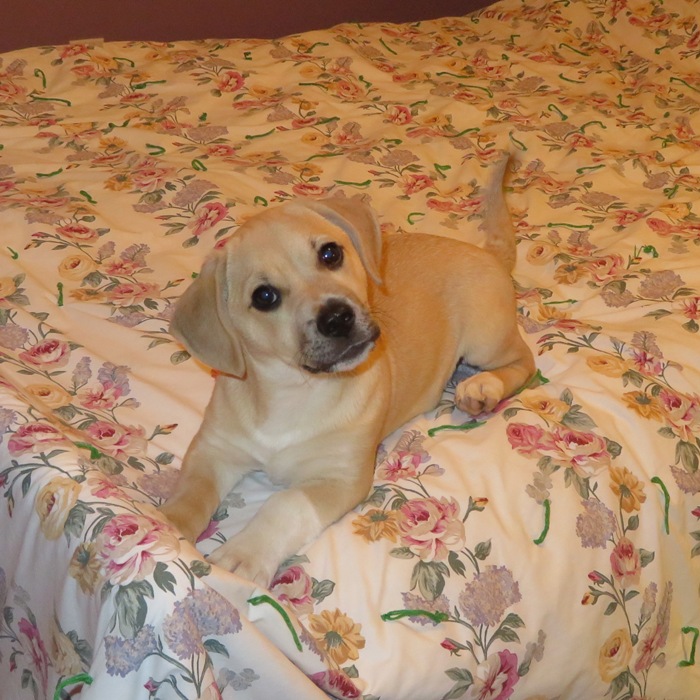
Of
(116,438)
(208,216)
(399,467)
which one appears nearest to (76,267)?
(208,216)

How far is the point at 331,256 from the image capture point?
1933mm

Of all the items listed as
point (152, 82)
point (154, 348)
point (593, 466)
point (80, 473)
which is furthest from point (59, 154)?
point (593, 466)

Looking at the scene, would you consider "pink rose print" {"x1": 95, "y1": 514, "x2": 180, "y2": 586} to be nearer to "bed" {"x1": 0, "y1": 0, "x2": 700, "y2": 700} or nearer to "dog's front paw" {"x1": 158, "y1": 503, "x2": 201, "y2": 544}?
"bed" {"x1": 0, "y1": 0, "x2": 700, "y2": 700}

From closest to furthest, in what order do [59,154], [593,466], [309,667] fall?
[309,667], [593,466], [59,154]

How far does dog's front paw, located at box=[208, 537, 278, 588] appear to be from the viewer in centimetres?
164

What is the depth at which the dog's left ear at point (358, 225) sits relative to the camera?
2014mm

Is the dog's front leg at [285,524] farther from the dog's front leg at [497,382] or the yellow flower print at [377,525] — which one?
the dog's front leg at [497,382]

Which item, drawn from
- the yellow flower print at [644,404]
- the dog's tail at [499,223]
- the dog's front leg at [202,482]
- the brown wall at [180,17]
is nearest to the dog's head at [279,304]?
the dog's front leg at [202,482]

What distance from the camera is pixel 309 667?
1.48 m

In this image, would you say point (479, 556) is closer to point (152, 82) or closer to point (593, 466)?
point (593, 466)

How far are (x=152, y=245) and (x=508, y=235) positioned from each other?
1058mm

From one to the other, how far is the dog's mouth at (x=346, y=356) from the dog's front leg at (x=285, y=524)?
233mm

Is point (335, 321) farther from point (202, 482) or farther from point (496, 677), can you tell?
point (496, 677)

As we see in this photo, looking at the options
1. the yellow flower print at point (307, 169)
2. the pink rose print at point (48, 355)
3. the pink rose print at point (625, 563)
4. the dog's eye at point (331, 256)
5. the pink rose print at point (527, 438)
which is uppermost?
the dog's eye at point (331, 256)
